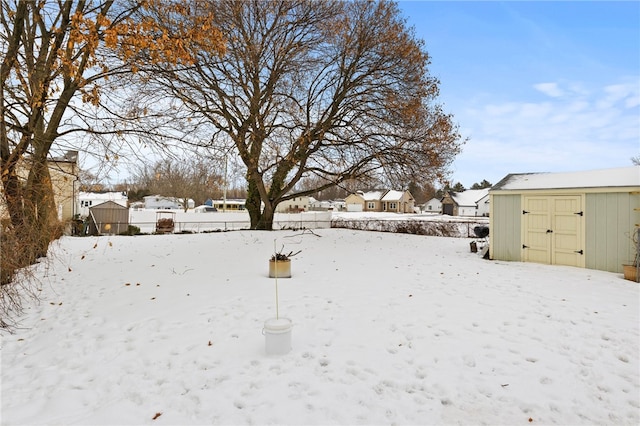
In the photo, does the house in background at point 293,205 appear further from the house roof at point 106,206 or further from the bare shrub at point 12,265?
the bare shrub at point 12,265

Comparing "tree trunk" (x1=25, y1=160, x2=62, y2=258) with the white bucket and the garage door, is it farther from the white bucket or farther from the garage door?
the garage door

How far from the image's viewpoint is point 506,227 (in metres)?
9.70

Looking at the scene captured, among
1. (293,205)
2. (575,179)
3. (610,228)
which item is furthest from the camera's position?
(293,205)

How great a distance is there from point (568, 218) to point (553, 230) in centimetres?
47

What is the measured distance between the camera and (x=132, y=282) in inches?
262

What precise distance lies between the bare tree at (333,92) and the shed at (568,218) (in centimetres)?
420

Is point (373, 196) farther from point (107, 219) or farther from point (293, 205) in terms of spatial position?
point (107, 219)

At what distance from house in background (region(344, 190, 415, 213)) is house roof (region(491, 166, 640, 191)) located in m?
47.0

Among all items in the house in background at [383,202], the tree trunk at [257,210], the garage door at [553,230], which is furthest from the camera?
the house in background at [383,202]

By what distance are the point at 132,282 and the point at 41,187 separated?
2.38 m

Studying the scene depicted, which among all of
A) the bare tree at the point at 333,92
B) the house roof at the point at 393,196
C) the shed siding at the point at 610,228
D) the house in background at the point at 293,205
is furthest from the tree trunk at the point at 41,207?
the house roof at the point at 393,196

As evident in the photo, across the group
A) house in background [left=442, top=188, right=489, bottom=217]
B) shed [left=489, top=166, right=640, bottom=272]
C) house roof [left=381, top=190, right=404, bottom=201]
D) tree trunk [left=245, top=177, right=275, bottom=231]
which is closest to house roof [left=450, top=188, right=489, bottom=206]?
house in background [left=442, top=188, right=489, bottom=217]

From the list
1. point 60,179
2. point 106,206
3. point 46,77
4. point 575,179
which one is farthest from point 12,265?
point 106,206

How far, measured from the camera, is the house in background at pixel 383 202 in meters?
59.5
